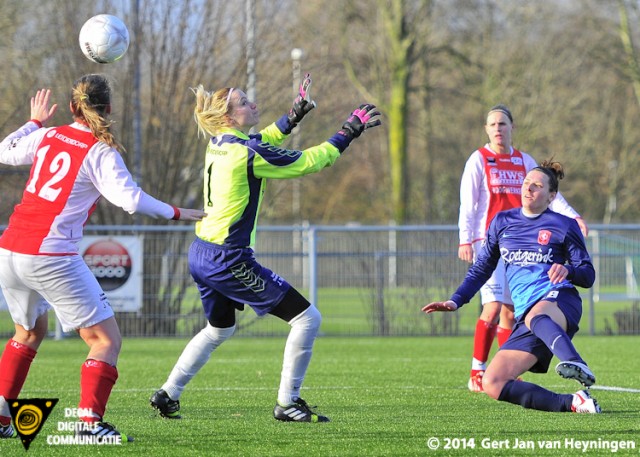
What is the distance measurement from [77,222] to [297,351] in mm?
Result: 1752

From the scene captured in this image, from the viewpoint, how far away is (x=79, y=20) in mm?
18078

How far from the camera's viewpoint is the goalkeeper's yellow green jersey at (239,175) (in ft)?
22.4

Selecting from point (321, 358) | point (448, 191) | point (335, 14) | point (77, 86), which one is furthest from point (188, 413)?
point (448, 191)

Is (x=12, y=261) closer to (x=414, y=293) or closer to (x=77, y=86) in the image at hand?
(x=77, y=86)

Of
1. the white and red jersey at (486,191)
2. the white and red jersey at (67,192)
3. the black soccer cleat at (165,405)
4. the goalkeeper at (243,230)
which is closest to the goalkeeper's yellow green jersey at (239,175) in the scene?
the goalkeeper at (243,230)

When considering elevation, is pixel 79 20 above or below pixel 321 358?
above

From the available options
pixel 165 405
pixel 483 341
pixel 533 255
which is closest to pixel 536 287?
pixel 533 255

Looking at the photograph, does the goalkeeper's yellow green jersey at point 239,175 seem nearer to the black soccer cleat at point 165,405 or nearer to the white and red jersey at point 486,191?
the black soccer cleat at point 165,405

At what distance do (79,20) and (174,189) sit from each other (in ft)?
10.6

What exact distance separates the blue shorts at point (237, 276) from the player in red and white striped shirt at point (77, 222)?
0.68 metres

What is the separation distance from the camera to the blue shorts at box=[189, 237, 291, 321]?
272 inches

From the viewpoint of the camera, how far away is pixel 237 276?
22.7 ft

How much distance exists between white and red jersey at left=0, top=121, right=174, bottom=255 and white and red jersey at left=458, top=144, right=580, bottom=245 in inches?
148

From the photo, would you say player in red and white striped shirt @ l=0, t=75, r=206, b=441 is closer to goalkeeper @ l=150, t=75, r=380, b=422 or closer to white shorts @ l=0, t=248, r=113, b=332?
white shorts @ l=0, t=248, r=113, b=332
